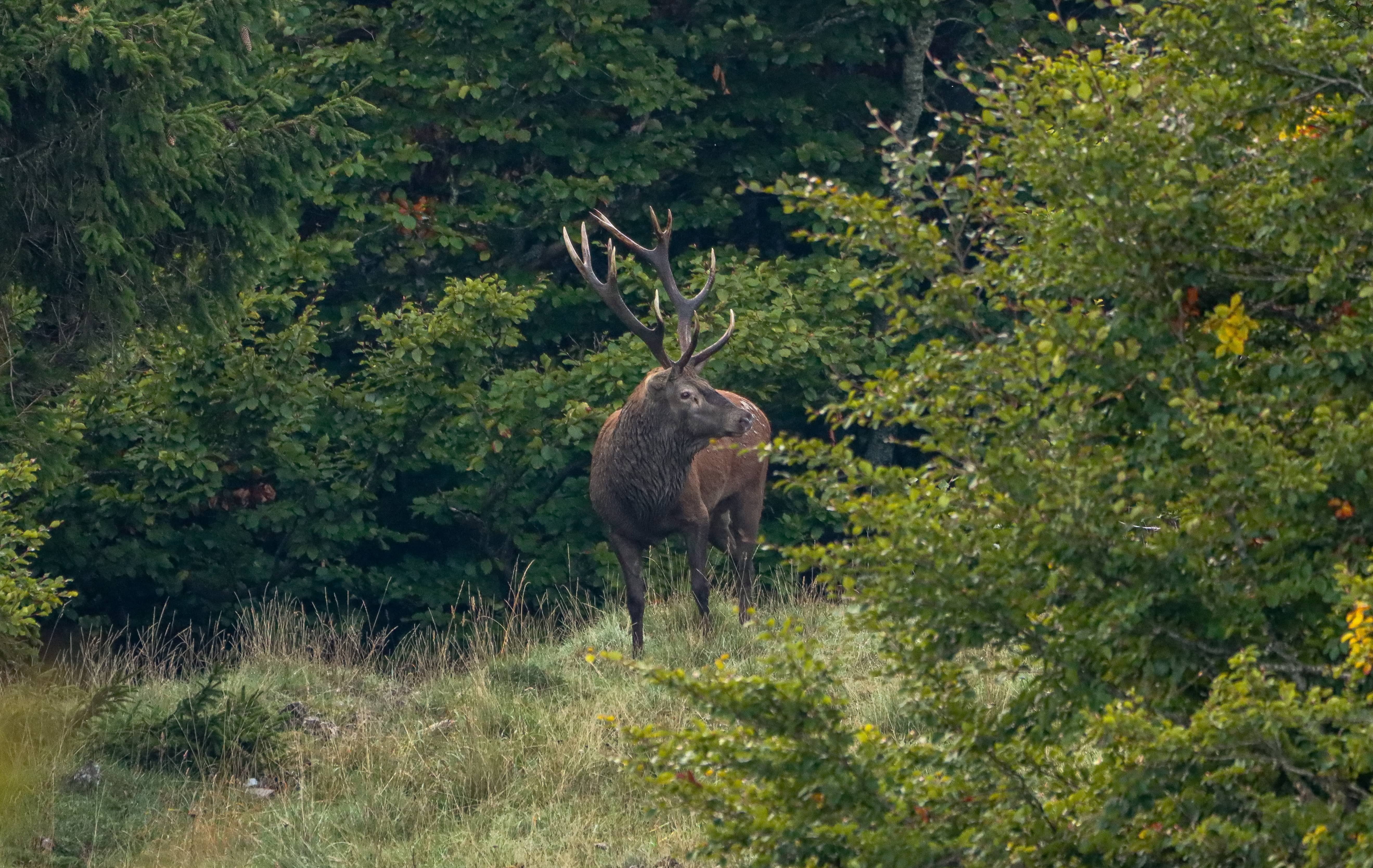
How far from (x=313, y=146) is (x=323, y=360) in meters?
7.91

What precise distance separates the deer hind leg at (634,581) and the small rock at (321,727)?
2145 millimetres

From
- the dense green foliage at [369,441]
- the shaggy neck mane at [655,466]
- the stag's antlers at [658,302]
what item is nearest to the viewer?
the stag's antlers at [658,302]

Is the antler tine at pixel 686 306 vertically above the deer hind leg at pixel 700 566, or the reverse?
the antler tine at pixel 686 306

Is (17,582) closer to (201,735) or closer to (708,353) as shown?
(201,735)

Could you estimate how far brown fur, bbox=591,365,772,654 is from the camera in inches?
452

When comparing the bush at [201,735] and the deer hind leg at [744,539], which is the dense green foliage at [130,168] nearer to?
the bush at [201,735]

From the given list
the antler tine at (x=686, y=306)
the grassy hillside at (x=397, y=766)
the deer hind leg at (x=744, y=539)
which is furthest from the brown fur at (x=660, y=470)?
the deer hind leg at (x=744, y=539)

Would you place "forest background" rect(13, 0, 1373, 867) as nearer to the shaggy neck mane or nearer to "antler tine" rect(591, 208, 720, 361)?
the shaggy neck mane

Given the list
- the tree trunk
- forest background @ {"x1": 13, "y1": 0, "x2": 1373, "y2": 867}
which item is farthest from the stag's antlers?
the tree trunk

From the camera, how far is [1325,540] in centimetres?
418

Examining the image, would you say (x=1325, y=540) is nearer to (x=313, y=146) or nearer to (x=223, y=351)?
(x=313, y=146)

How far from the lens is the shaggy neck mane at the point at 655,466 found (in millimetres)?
→ 11508

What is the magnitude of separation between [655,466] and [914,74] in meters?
7.10

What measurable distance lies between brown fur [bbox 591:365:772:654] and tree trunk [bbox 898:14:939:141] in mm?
6132
